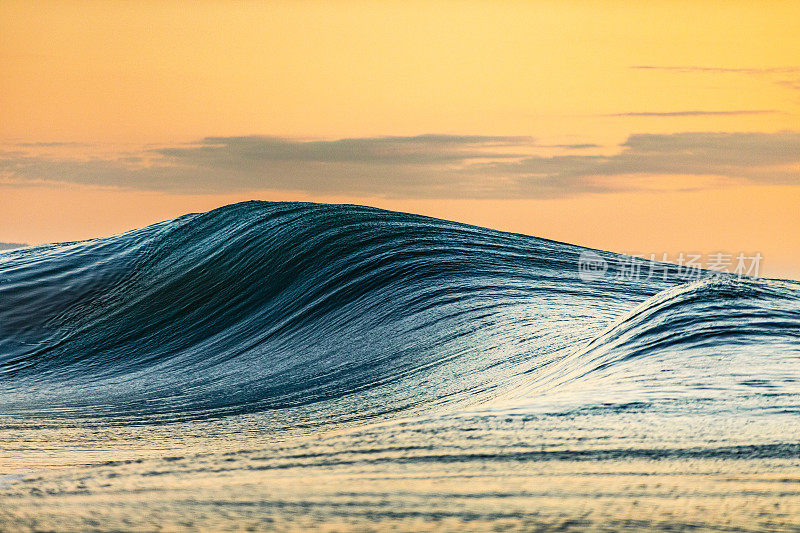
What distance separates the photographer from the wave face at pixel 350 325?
331 cm

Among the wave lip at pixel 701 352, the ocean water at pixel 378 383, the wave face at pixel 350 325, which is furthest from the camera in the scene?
the wave face at pixel 350 325

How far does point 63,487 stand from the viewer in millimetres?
1877

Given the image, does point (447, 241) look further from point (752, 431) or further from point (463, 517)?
point (463, 517)

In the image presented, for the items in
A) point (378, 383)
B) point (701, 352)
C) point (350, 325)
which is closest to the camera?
point (701, 352)

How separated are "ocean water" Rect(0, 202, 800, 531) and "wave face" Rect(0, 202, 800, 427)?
25 mm

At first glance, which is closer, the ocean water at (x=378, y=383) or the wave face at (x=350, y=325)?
the ocean water at (x=378, y=383)

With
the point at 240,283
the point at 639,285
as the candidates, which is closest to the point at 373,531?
the point at 639,285

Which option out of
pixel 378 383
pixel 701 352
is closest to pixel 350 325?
pixel 378 383

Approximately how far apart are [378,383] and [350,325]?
1250 millimetres

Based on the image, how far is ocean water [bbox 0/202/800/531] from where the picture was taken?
1735 millimetres

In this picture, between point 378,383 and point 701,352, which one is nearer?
point 701,352

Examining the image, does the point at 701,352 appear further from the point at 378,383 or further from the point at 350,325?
the point at 350,325

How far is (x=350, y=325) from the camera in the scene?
594 cm

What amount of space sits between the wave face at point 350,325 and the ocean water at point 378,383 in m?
0.02
